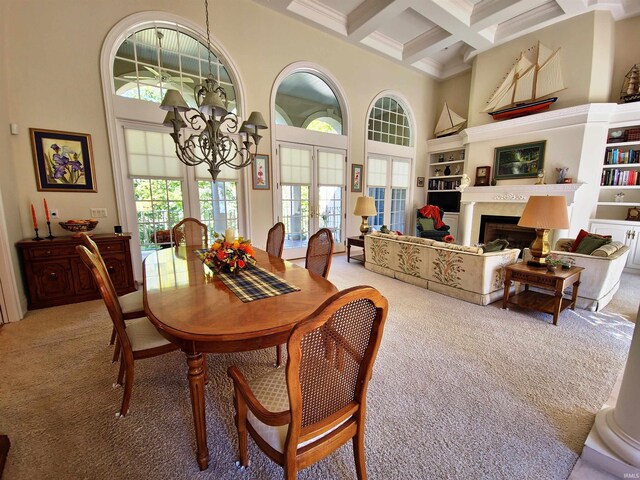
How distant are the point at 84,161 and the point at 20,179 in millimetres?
636

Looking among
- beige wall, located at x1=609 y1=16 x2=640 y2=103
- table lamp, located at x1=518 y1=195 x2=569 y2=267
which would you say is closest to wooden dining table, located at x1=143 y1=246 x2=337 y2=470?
table lamp, located at x1=518 y1=195 x2=569 y2=267

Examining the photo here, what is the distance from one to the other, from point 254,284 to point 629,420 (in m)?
1.99

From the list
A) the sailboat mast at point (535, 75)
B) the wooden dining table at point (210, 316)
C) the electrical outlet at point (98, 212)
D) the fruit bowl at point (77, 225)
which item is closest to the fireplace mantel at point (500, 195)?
the sailboat mast at point (535, 75)

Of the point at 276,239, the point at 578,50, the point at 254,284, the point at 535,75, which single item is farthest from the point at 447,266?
the point at 578,50

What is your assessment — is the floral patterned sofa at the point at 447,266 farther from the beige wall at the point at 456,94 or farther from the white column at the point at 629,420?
the beige wall at the point at 456,94

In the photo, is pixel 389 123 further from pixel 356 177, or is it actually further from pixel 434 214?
pixel 434 214

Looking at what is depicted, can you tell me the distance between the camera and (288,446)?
0.87 meters

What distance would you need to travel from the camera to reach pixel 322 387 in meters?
0.93

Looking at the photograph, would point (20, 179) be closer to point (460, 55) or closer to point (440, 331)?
point (440, 331)

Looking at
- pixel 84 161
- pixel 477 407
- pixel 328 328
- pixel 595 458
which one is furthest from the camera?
pixel 84 161

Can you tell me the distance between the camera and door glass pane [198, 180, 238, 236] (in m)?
4.36

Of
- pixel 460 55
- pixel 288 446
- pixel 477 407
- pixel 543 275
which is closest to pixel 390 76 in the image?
pixel 460 55

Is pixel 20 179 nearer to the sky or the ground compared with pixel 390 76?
nearer to the ground

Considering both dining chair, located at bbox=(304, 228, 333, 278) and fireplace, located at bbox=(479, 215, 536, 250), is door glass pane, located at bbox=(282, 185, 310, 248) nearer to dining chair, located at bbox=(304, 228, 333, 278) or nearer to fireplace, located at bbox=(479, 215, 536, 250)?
dining chair, located at bbox=(304, 228, 333, 278)
